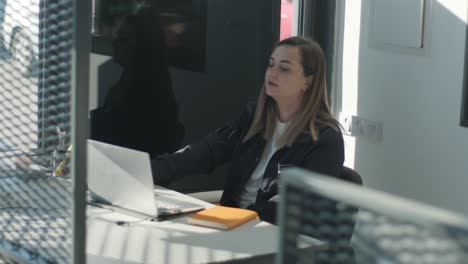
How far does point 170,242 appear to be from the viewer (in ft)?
8.92

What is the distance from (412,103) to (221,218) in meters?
1.56

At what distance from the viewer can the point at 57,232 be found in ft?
6.44

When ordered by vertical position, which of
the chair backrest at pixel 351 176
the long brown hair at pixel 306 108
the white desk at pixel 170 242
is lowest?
the white desk at pixel 170 242

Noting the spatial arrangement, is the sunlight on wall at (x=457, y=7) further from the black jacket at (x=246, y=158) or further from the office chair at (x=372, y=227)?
the office chair at (x=372, y=227)

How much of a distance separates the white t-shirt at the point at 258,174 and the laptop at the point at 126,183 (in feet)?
1.46

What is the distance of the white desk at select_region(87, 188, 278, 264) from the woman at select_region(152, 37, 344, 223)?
23.0 inches

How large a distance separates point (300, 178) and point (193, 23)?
3.15 meters

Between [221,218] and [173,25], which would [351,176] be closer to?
[221,218]

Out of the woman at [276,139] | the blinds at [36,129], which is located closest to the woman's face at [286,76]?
the woman at [276,139]

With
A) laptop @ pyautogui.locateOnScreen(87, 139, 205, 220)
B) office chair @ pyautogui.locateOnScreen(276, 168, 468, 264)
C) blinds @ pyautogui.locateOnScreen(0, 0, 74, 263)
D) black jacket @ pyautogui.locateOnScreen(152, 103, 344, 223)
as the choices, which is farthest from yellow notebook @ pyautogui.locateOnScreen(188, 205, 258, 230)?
office chair @ pyautogui.locateOnScreen(276, 168, 468, 264)

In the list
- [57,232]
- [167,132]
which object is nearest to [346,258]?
[57,232]

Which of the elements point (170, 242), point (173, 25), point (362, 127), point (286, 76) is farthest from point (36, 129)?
point (362, 127)

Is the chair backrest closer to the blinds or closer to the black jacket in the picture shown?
the black jacket

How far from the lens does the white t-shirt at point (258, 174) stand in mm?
3611
